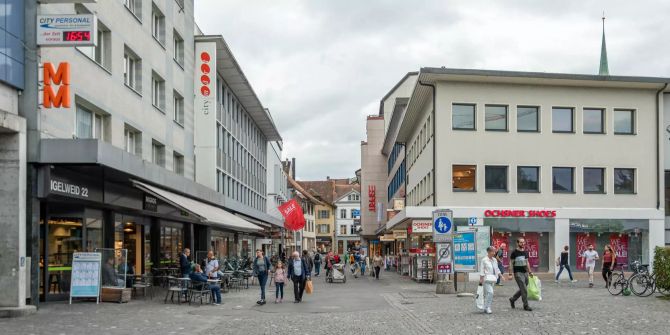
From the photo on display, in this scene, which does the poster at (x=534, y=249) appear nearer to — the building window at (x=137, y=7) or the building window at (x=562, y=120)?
the building window at (x=562, y=120)

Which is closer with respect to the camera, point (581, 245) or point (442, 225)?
point (442, 225)

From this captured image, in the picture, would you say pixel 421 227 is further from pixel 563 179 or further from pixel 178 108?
pixel 178 108

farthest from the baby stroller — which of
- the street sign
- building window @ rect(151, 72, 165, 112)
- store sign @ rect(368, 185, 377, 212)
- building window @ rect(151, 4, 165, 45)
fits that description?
store sign @ rect(368, 185, 377, 212)

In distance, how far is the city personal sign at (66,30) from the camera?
57.2 ft

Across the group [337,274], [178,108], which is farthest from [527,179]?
[178,108]

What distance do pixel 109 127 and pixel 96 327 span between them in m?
10.2

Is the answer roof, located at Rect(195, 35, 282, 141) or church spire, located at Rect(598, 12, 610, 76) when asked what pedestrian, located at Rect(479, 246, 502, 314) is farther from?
church spire, located at Rect(598, 12, 610, 76)

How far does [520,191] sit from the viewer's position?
36.2 m

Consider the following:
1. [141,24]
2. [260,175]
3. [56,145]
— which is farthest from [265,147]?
[56,145]

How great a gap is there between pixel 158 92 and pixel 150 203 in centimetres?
527

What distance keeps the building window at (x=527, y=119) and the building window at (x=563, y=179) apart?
226 cm

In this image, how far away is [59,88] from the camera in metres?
17.7

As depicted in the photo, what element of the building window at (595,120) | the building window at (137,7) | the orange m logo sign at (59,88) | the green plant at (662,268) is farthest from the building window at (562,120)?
the orange m logo sign at (59,88)

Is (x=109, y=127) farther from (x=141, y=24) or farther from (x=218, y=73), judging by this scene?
(x=218, y=73)
